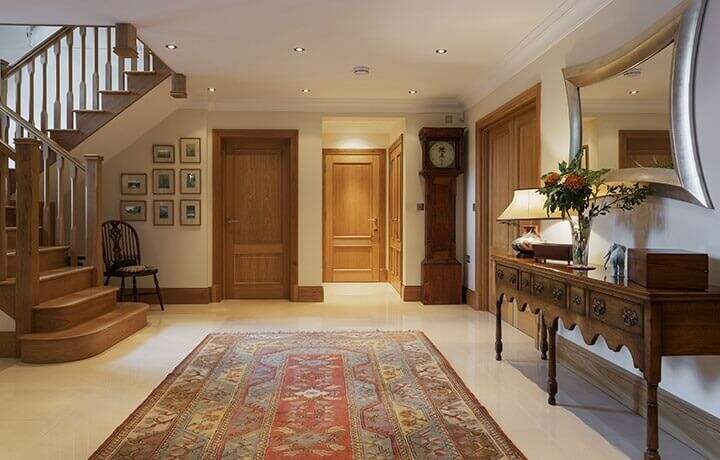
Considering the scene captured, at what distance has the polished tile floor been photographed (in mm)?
2480

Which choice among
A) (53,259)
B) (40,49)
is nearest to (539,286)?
(53,259)

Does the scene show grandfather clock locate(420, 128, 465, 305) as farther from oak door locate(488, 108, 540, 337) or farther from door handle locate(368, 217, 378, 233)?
door handle locate(368, 217, 378, 233)

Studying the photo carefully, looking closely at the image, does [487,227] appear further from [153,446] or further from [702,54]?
[153,446]

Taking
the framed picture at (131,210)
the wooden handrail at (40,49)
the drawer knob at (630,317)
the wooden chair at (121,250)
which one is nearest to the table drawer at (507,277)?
the drawer knob at (630,317)

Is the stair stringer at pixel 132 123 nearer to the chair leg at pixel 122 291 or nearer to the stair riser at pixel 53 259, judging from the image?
the stair riser at pixel 53 259

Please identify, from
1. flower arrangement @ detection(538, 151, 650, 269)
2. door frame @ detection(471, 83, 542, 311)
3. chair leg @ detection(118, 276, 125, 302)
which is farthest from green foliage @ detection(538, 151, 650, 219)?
chair leg @ detection(118, 276, 125, 302)

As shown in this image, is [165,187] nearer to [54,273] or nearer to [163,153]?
[163,153]

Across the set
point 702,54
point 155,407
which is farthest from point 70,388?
point 702,54

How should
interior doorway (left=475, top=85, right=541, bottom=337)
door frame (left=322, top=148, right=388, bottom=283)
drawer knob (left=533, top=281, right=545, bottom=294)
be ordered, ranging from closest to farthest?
1. drawer knob (left=533, top=281, right=545, bottom=294)
2. interior doorway (left=475, top=85, right=541, bottom=337)
3. door frame (left=322, top=148, right=388, bottom=283)

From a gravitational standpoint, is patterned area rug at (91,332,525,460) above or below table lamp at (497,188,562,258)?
below

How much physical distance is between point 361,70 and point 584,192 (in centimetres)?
297

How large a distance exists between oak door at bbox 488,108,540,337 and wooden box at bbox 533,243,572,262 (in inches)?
42.5

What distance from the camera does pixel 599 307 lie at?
8.20ft

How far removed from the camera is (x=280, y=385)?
131 inches
